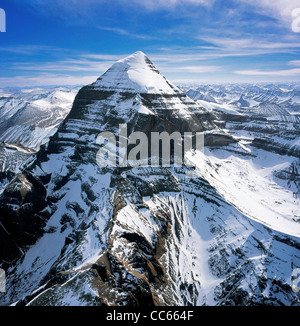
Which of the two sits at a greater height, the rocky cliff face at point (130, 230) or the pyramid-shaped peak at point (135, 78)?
the pyramid-shaped peak at point (135, 78)

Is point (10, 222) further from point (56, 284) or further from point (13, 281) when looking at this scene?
point (56, 284)

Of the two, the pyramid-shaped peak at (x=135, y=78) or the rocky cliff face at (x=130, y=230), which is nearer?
the rocky cliff face at (x=130, y=230)
